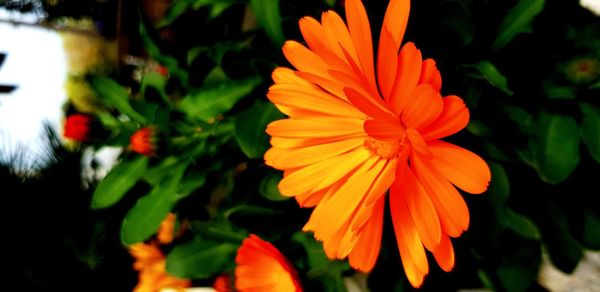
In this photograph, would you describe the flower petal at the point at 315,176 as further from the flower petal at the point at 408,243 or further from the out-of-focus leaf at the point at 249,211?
the out-of-focus leaf at the point at 249,211

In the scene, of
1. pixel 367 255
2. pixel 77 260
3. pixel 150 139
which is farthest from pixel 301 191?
pixel 77 260

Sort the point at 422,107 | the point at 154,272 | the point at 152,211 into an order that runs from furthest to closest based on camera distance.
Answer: the point at 154,272
the point at 152,211
the point at 422,107

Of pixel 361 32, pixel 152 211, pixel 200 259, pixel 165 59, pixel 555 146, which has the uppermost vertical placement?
pixel 361 32

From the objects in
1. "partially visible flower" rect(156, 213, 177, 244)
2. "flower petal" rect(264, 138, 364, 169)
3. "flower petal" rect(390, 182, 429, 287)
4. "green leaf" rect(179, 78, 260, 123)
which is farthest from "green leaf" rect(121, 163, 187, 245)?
"flower petal" rect(390, 182, 429, 287)

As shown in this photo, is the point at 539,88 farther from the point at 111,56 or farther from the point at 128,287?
the point at 111,56

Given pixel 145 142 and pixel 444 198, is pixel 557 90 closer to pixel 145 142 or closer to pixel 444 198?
pixel 444 198

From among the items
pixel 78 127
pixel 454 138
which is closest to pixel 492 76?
pixel 454 138

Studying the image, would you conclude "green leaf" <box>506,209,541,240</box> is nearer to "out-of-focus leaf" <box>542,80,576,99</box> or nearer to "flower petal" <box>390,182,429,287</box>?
"out-of-focus leaf" <box>542,80,576,99</box>
